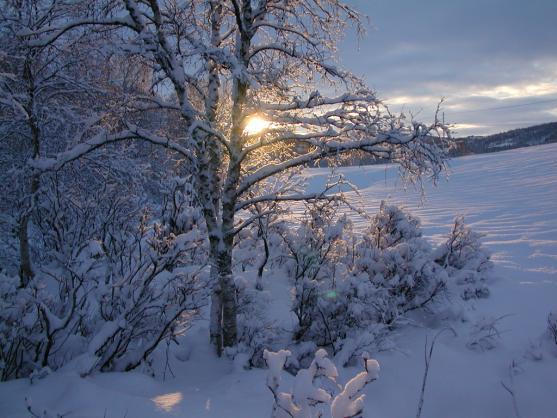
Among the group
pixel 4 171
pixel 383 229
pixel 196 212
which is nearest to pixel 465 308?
pixel 383 229

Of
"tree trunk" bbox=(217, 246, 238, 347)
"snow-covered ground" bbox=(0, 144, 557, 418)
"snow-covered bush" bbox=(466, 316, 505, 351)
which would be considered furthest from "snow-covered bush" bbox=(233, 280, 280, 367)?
"snow-covered bush" bbox=(466, 316, 505, 351)

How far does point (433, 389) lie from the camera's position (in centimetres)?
581

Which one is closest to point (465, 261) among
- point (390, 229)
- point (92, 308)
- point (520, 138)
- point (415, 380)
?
point (390, 229)

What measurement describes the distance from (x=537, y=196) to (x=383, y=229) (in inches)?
697

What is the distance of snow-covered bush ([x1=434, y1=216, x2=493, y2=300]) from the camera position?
9062mm

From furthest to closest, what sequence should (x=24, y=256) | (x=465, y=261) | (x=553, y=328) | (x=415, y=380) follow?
(x=465, y=261) → (x=24, y=256) → (x=553, y=328) → (x=415, y=380)

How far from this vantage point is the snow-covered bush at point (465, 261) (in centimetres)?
906

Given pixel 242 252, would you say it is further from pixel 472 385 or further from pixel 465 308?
pixel 472 385

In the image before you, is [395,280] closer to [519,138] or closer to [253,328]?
[253,328]

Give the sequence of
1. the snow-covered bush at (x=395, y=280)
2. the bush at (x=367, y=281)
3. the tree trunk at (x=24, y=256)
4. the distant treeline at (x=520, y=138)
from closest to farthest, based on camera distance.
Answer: the bush at (x=367, y=281)
the snow-covered bush at (x=395, y=280)
the tree trunk at (x=24, y=256)
the distant treeline at (x=520, y=138)

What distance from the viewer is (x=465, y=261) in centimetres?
995

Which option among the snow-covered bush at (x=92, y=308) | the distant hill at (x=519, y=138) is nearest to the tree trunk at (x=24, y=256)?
the snow-covered bush at (x=92, y=308)

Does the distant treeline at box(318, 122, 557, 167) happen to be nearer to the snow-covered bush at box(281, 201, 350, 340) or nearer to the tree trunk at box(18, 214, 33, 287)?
the snow-covered bush at box(281, 201, 350, 340)

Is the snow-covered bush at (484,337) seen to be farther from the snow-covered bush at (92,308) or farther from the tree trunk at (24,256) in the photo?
the tree trunk at (24,256)
